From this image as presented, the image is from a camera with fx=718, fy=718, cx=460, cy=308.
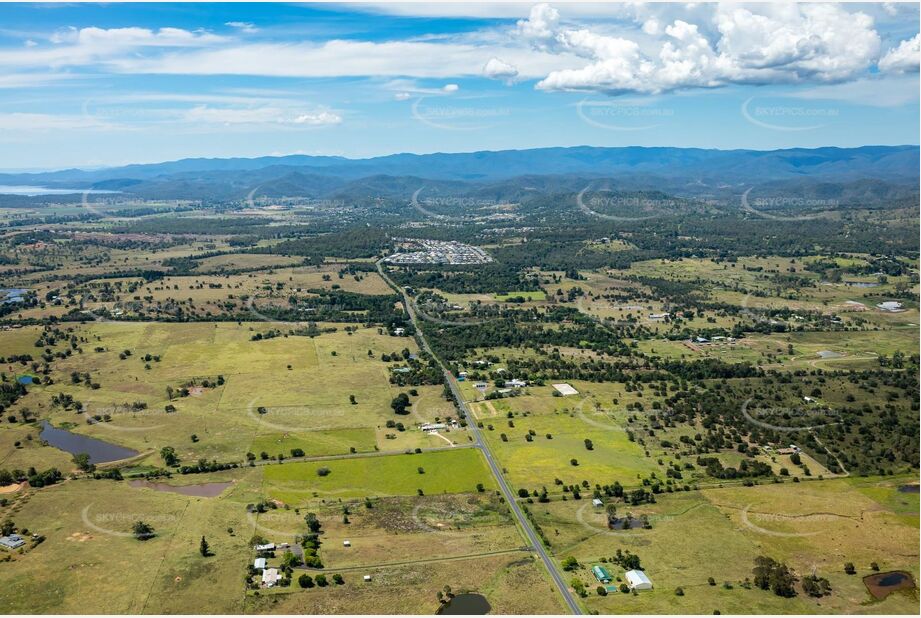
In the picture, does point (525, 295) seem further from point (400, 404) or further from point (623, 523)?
point (623, 523)

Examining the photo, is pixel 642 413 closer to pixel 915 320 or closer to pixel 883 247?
pixel 915 320

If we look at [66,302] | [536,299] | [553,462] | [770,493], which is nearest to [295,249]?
[66,302]

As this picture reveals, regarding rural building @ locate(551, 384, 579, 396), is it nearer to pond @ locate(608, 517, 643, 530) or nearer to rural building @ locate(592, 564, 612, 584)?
pond @ locate(608, 517, 643, 530)

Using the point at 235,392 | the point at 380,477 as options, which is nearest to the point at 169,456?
the point at 235,392

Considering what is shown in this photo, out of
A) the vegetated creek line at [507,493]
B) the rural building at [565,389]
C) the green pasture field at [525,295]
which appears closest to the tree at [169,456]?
the vegetated creek line at [507,493]

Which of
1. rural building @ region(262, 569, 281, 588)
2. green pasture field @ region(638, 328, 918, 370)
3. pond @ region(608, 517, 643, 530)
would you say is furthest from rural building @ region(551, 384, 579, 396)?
rural building @ region(262, 569, 281, 588)
